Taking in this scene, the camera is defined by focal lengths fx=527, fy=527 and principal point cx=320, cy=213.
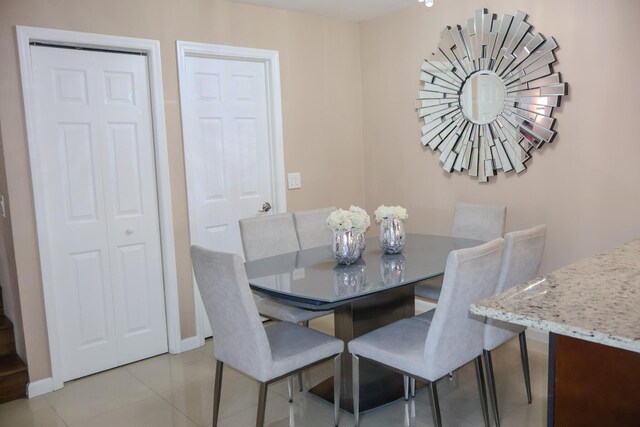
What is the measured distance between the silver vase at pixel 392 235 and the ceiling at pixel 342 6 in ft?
6.16

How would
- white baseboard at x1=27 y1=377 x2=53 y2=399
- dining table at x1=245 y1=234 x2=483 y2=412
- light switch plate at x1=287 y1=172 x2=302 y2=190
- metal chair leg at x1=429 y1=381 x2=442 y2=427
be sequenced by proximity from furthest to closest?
light switch plate at x1=287 y1=172 x2=302 y2=190
white baseboard at x1=27 y1=377 x2=53 y2=399
dining table at x1=245 y1=234 x2=483 y2=412
metal chair leg at x1=429 y1=381 x2=442 y2=427

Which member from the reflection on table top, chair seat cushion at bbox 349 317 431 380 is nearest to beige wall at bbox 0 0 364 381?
the reflection on table top

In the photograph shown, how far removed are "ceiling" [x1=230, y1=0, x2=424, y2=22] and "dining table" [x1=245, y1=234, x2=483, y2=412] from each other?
188cm

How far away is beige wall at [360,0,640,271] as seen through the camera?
301cm

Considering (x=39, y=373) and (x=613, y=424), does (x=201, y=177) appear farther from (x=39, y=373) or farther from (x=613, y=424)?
(x=613, y=424)

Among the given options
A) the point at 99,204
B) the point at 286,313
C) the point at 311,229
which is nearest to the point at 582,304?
the point at 286,313

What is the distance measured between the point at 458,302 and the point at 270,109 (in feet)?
7.96

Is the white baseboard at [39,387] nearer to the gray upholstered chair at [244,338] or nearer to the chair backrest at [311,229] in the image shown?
the gray upholstered chair at [244,338]

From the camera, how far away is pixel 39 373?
3070 millimetres

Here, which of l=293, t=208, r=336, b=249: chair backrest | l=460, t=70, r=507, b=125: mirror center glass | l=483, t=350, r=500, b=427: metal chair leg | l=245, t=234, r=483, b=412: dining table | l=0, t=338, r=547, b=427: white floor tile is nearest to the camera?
l=245, t=234, r=483, b=412: dining table

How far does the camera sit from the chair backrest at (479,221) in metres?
3.35

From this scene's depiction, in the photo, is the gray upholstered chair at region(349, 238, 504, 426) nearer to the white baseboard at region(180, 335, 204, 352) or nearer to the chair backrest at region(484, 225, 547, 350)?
the chair backrest at region(484, 225, 547, 350)

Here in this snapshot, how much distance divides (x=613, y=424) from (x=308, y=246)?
2338mm

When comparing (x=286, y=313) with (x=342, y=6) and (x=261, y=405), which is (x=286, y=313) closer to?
(x=261, y=405)
